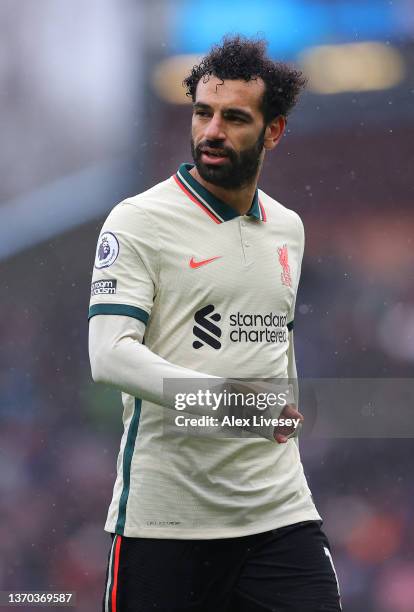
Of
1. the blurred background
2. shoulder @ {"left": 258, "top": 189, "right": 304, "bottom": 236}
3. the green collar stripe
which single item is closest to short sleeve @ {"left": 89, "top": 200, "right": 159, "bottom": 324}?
the green collar stripe

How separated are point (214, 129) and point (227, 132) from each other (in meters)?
0.04

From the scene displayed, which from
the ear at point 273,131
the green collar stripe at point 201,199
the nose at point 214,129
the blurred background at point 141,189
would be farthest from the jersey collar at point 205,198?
the blurred background at point 141,189

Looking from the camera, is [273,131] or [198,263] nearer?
[198,263]

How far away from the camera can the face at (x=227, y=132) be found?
8.25ft

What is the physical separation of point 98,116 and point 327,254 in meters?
1.10

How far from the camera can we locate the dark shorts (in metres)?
2.36

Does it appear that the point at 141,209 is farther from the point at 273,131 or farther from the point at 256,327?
the point at 273,131

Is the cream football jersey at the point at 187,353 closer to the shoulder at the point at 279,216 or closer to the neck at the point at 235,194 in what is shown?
the neck at the point at 235,194

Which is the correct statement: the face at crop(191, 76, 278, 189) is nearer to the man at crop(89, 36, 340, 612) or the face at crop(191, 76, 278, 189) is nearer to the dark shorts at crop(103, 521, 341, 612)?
the man at crop(89, 36, 340, 612)

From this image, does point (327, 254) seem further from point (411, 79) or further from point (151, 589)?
point (151, 589)

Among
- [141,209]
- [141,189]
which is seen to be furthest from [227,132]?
[141,189]

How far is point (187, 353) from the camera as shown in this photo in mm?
2404

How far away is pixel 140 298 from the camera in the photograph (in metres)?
2.32

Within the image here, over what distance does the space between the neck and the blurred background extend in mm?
1939
